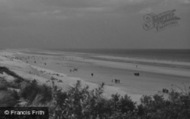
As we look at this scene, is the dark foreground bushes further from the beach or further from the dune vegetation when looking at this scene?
the beach

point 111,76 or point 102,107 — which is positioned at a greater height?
point 102,107

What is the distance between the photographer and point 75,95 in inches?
229

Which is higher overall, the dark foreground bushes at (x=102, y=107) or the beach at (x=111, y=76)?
the dark foreground bushes at (x=102, y=107)

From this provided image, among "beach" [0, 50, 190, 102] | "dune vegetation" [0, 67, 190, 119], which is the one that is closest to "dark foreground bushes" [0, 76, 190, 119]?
"dune vegetation" [0, 67, 190, 119]

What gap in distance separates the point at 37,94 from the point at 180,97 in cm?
617

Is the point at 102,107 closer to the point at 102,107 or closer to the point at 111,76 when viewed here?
the point at 102,107

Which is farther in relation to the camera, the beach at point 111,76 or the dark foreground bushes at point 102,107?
the beach at point 111,76

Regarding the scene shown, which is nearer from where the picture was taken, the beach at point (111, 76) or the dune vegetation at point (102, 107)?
the dune vegetation at point (102, 107)

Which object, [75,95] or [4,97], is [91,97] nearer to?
[75,95]

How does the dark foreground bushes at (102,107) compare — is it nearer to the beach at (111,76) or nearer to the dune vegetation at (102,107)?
the dune vegetation at (102,107)

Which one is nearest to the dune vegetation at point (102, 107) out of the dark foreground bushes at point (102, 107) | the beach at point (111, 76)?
the dark foreground bushes at point (102, 107)

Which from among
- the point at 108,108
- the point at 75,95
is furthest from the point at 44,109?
the point at 108,108

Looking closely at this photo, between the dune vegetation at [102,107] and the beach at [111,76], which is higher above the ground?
the dune vegetation at [102,107]

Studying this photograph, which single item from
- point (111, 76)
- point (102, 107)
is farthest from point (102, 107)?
point (111, 76)
